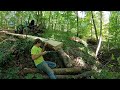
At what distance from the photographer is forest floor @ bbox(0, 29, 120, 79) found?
23.9ft

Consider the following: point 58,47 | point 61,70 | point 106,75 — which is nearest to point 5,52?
point 58,47

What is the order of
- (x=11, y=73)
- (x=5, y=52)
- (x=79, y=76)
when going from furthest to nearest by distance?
(x=5, y=52) < (x=79, y=76) < (x=11, y=73)

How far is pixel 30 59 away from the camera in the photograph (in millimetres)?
7391

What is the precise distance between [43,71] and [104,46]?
1880mm

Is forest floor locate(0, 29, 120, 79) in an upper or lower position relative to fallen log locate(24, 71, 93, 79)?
upper

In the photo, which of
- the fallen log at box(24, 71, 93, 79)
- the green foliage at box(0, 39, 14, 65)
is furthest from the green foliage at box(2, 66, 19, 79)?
the fallen log at box(24, 71, 93, 79)

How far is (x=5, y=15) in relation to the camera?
7.40 m

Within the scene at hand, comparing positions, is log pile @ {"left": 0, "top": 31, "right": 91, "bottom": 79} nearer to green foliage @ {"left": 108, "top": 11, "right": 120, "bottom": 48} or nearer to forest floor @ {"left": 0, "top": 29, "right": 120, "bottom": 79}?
forest floor @ {"left": 0, "top": 29, "right": 120, "bottom": 79}

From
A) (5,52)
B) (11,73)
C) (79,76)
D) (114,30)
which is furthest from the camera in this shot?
(5,52)

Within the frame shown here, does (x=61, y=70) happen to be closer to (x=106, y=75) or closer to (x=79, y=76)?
(x=79, y=76)

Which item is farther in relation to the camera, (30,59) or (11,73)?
(30,59)

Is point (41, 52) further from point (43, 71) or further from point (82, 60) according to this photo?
point (82, 60)

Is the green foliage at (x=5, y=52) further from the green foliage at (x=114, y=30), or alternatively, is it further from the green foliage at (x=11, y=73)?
the green foliage at (x=114, y=30)

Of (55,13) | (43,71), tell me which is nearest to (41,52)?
(43,71)
